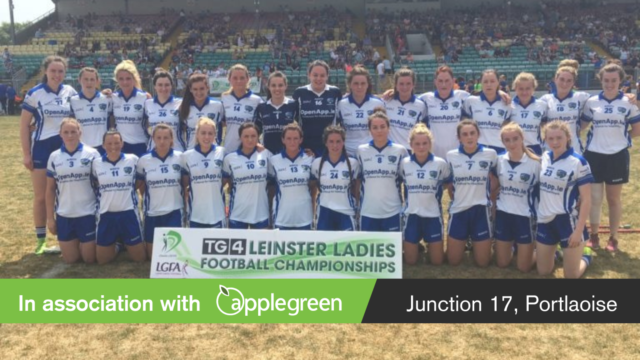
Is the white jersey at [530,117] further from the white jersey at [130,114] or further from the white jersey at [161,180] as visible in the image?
the white jersey at [130,114]

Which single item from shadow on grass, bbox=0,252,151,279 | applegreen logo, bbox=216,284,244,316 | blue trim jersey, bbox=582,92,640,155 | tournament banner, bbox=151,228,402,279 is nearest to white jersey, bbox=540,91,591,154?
blue trim jersey, bbox=582,92,640,155

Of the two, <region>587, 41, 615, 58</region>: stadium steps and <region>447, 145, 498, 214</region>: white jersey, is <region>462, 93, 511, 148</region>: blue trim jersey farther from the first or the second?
<region>587, 41, 615, 58</region>: stadium steps

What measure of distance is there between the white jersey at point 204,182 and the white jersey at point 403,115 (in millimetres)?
1956

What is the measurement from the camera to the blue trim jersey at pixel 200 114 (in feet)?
20.0

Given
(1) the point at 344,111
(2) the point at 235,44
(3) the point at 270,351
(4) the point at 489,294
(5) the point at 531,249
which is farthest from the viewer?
(2) the point at 235,44

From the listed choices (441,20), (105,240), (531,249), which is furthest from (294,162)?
(441,20)

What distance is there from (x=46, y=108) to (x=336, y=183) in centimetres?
329

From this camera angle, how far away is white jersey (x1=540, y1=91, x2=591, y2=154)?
6.09m

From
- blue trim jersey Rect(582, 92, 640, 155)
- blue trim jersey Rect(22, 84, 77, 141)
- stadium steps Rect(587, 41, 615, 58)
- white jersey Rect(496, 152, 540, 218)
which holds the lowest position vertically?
white jersey Rect(496, 152, 540, 218)

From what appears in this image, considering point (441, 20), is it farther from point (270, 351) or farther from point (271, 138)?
point (270, 351)

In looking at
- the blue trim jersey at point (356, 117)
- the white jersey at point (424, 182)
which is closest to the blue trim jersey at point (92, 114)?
the blue trim jersey at point (356, 117)

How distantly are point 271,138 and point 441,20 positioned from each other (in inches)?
1227

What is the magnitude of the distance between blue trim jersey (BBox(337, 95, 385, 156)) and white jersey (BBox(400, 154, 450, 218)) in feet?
2.28

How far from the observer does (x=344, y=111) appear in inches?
238
